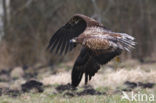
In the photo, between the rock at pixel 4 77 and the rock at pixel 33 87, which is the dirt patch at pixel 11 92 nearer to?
the rock at pixel 33 87

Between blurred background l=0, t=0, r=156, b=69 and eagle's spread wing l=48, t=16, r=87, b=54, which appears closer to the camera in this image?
eagle's spread wing l=48, t=16, r=87, b=54

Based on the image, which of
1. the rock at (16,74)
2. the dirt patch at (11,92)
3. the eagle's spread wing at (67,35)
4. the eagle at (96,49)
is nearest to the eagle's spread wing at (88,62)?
the eagle at (96,49)

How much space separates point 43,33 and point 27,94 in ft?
35.3

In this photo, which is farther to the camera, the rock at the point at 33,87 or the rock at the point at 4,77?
the rock at the point at 4,77

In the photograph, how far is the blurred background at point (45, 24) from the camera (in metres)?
18.8

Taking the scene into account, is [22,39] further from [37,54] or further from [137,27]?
[137,27]

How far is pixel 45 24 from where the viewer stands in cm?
1950

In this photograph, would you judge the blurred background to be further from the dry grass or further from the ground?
the ground

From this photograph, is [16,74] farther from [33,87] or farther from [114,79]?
[114,79]

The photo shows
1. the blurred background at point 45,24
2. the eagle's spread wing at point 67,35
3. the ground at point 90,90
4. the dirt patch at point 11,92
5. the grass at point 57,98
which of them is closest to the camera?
the grass at point 57,98

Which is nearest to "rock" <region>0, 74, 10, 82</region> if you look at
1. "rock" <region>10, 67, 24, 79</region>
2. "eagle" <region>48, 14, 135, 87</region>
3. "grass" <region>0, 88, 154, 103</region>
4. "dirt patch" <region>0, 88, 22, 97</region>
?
"rock" <region>10, 67, 24, 79</region>

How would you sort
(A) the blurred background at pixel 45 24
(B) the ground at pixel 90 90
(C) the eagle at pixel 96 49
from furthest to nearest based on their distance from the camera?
1. (A) the blurred background at pixel 45 24
2. (C) the eagle at pixel 96 49
3. (B) the ground at pixel 90 90

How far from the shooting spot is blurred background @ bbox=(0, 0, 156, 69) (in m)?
18.8

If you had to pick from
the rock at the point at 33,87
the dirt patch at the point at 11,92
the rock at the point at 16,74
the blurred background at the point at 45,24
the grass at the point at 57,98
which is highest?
the blurred background at the point at 45,24
